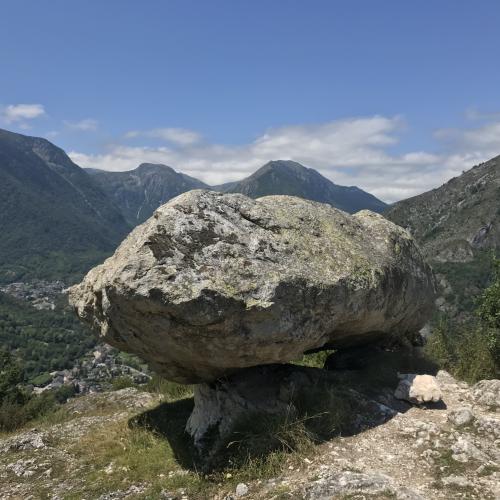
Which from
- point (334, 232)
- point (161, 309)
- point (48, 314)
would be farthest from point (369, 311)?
point (48, 314)

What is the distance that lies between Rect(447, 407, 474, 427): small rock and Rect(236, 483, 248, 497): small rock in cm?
480

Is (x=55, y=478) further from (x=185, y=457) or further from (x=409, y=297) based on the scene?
(x=409, y=297)

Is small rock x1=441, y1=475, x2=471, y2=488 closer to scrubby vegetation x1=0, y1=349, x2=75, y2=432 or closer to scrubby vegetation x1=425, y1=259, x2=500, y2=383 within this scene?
scrubby vegetation x1=425, y1=259, x2=500, y2=383

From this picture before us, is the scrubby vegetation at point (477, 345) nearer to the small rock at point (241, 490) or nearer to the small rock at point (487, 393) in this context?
the small rock at point (487, 393)

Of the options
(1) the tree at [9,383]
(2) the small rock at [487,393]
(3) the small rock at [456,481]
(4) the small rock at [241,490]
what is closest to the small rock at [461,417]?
(2) the small rock at [487,393]

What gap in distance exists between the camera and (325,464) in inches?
352

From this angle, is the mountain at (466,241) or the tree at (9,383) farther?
the mountain at (466,241)

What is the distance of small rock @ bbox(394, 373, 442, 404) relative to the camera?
11.1 m

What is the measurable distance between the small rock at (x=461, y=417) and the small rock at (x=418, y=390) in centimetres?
68

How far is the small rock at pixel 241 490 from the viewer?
8594 millimetres

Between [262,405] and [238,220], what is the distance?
4.33 meters

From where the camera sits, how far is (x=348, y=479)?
8148mm

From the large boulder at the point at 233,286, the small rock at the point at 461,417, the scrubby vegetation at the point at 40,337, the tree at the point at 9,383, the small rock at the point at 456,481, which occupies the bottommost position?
the scrubby vegetation at the point at 40,337

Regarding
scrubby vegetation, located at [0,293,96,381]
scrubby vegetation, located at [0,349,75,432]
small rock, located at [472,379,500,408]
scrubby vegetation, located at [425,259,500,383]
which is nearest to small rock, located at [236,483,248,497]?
small rock, located at [472,379,500,408]
